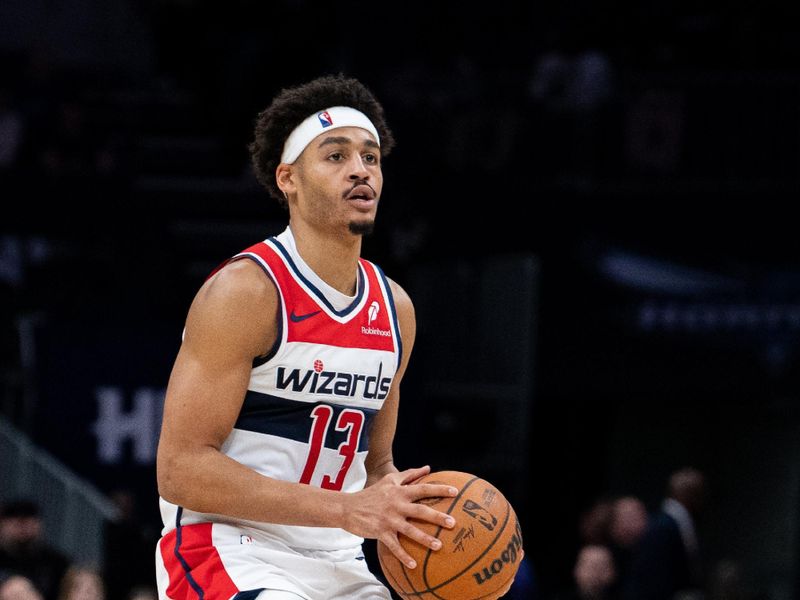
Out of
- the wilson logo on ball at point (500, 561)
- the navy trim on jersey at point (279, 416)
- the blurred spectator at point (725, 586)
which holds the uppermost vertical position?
the navy trim on jersey at point (279, 416)

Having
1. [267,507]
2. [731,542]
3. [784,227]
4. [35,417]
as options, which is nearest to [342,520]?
[267,507]

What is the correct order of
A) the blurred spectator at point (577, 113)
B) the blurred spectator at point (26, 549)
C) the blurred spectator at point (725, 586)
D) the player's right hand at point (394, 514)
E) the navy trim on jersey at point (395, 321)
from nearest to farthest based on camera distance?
the player's right hand at point (394, 514), the navy trim on jersey at point (395, 321), the blurred spectator at point (26, 549), the blurred spectator at point (725, 586), the blurred spectator at point (577, 113)

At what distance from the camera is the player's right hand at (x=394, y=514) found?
4.14 metres

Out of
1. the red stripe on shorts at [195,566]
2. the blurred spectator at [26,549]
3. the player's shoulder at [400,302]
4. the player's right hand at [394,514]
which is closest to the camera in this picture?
the player's right hand at [394,514]

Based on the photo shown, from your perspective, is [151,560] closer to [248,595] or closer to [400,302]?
[400,302]

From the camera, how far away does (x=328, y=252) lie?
4.73 meters

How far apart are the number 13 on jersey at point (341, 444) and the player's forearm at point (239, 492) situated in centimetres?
29

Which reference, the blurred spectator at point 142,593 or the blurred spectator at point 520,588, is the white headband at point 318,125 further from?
the blurred spectator at point 142,593

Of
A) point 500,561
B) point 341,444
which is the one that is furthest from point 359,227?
point 500,561

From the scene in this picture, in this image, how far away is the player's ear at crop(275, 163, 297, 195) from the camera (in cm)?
478

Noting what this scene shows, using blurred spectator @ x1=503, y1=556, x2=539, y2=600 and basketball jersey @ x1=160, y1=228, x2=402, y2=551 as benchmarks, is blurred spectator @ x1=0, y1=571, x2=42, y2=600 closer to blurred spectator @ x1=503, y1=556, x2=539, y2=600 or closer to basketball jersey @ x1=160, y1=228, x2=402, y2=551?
blurred spectator @ x1=503, y1=556, x2=539, y2=600

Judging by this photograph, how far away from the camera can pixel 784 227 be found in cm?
1299

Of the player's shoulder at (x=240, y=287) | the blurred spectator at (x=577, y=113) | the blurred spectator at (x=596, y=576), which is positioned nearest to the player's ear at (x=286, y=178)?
the player's shoulder at (x=240, y=287)

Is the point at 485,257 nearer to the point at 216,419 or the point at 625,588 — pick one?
the point at 625,588
